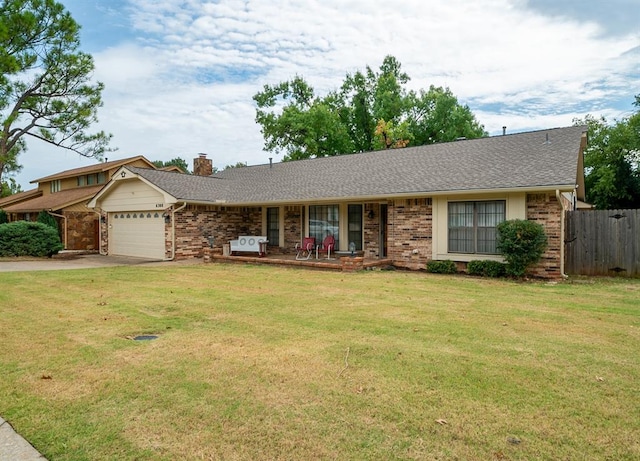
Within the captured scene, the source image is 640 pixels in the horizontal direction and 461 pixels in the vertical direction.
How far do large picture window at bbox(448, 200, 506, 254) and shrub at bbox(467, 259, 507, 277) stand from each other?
41 centimetres

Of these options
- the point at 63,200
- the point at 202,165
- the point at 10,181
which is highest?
the point at 10,181

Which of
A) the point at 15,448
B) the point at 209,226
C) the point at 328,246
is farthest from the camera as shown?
the point at 209,226

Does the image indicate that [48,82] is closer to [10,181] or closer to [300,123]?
[300,123]

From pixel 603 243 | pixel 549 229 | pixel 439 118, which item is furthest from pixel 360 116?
pixel 549 229

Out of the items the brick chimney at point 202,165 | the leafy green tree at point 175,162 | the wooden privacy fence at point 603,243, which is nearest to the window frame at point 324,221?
the wooden privacy fence at point 603,243

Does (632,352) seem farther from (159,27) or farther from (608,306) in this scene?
(159,27)

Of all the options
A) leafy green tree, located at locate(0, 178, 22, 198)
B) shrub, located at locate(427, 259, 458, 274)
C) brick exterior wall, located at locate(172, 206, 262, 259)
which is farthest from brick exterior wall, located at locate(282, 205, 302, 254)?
leafy green tree, located at locate(0, 178, 22, 198)

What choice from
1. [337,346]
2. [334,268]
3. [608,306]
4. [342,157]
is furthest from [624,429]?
[342,157]

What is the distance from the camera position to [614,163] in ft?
82.2

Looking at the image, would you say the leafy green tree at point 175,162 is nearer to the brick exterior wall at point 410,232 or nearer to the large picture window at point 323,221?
the large picture window at point 323,221

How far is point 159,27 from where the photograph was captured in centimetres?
1586

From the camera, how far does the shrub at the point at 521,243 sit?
10445 millimetres

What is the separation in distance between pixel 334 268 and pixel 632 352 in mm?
8807

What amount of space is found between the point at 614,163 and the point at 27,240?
3145 cm
